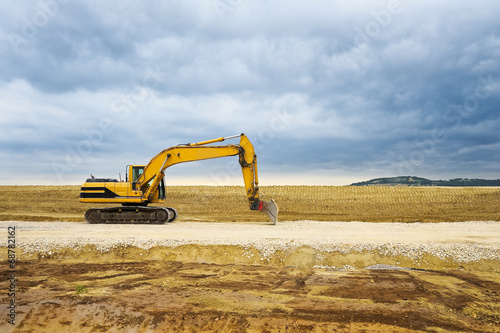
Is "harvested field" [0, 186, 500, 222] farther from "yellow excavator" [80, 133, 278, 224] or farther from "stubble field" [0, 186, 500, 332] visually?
"stubble field" [0, 186, 500, 332]

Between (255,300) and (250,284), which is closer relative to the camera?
(255,300)

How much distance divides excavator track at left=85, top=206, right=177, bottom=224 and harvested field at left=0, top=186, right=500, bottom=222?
4708 mm

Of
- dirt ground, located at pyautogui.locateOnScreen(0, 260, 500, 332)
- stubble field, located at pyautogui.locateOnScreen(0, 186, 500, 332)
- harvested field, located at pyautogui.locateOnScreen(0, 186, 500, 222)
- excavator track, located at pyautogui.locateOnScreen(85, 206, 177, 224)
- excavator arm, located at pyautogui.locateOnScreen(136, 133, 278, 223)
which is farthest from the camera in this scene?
harvested field, located at pyautogui.locateOnScreen(0, 186, 500, 222)

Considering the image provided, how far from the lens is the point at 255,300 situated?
22.1ft

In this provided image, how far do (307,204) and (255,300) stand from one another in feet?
77.6

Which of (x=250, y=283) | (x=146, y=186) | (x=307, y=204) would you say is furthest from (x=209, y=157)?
(x=307, y=204)

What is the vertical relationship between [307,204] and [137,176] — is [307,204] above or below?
below

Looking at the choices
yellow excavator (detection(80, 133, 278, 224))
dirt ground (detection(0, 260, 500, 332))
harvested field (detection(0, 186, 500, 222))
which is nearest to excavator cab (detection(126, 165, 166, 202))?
A: yellow excavator (detection(80, 133, 278, 224))

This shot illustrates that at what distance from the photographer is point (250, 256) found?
1030 centimetres

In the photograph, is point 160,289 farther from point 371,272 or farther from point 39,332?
point 371,272

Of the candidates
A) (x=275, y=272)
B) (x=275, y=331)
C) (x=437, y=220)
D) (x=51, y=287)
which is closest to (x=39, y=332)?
(x=51, y=287)

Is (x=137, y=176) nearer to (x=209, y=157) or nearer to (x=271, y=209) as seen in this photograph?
(x=209, y=157)

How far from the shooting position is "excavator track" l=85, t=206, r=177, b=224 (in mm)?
17938

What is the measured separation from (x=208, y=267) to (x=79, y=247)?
4473mm
